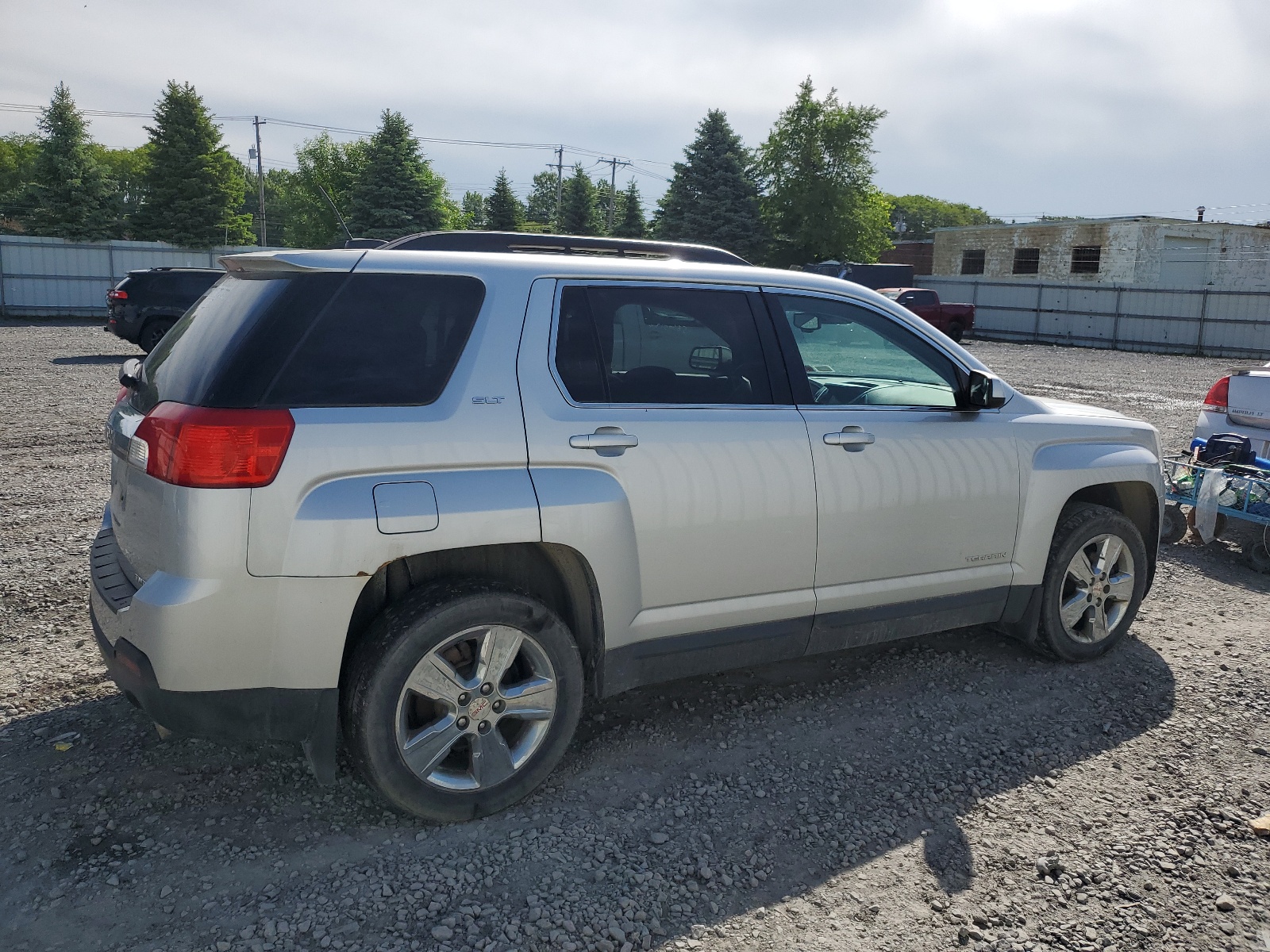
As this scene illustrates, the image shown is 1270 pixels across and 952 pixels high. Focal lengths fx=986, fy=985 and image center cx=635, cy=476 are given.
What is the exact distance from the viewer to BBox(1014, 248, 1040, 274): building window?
46.2 meters

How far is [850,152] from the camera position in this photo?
53.9 meters

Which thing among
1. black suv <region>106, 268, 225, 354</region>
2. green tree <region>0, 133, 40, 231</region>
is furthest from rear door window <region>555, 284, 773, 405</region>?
green tree <region>0, 133, 40, 231</region>

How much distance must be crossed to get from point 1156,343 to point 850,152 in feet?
85.9

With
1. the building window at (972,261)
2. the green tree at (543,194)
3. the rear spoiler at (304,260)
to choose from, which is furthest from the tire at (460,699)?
the green tree at (543,194)

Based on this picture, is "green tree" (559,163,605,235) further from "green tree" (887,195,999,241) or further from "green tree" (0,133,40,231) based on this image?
"green tree" (887,195,999,241)

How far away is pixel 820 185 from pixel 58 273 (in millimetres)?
36973

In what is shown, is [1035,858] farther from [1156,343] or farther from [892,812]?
[1156,343]

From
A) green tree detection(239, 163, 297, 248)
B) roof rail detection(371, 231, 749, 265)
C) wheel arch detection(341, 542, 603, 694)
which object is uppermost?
green tree detection(239, 163, 297, 248)

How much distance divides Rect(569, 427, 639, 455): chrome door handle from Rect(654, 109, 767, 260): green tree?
46697mm

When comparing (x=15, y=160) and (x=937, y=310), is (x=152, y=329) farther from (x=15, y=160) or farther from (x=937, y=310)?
(x=15, y=160)

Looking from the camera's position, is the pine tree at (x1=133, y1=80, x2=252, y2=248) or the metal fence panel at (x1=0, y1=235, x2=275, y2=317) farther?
the pine tree at (x1=133, y1=80, x2=252, y2=248)

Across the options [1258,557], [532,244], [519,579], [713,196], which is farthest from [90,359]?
[713,196]

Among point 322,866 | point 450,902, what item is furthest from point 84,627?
point 450,902

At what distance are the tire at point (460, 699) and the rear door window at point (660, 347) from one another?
0.83 metres
